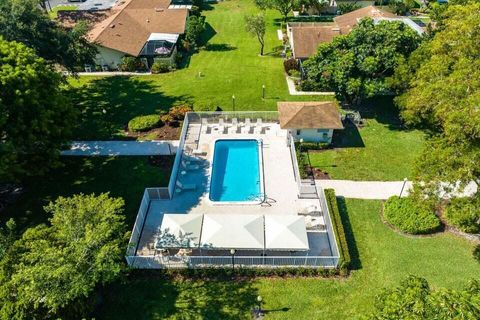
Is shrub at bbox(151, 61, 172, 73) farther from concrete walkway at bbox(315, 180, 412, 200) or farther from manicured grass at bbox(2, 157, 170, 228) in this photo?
concrete walkway at bbox(315, 180, 412, 200)

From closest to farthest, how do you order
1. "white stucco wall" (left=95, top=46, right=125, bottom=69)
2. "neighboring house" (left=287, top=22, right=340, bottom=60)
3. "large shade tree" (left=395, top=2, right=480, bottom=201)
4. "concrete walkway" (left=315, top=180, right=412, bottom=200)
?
"large shade tree" (left=395, top=2, right=480, bottom=201) < "concrete walkway" (left=315, top=180, right=412, bottom=200) < "neighboring house" (left=287, top=22, right=340, bottom=60) < "white stucco wall" (left=95, top=46, right=125, bottom=69)

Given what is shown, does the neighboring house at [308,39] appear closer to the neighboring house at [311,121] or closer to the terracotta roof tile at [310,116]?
the terracotta roof tile at [310,116]

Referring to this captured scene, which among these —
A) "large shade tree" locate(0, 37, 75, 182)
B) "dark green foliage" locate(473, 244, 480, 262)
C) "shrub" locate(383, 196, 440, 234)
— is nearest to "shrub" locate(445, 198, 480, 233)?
"shrub" locate(383, 196, 440, 234)

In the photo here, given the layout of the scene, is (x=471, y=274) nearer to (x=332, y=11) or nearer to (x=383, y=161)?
(x=383, y=161)

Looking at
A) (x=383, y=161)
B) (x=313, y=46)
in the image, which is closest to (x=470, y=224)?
(x=383, y=161)

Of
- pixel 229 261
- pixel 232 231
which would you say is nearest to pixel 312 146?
pixel 232 231

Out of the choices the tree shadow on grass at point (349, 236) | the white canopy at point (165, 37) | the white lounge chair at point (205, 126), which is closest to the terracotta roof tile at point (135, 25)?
the white canopy at point (165, 37)
